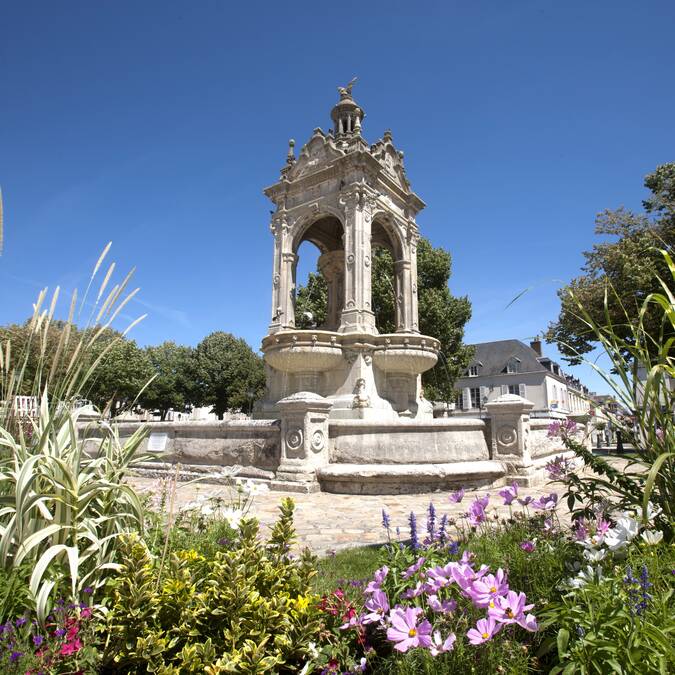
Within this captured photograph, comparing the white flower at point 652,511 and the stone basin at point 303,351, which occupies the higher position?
the stone basin at point 303,351

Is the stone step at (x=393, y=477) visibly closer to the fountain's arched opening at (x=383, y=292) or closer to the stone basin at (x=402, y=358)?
the stone basin at (x=402, y=358)

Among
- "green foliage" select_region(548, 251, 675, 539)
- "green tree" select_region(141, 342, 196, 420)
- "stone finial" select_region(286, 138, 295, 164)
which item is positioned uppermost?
"stone finial" select_region(286, 138, 295, 164)

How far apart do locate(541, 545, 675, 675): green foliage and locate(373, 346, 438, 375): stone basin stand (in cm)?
877

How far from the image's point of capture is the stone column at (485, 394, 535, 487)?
8094 mm

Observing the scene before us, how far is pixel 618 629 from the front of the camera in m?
1.49

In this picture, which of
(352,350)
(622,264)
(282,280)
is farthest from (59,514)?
(622,264)

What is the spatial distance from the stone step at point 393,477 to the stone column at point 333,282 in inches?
231

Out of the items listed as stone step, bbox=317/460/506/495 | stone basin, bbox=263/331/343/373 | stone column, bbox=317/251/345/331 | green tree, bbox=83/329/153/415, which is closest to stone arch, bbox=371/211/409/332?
stone column, bbox=317/251/345/331

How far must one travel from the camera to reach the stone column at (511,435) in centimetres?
809

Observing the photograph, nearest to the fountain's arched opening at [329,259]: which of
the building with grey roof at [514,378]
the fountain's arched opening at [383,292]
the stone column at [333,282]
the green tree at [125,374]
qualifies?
the stone column at [333,282]

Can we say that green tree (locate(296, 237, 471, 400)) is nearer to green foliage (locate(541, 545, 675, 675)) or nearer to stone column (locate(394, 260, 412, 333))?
stone column (locate(394, 260, 412, 333))

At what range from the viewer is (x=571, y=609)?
1569 millimetres

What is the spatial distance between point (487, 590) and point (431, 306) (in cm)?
2343

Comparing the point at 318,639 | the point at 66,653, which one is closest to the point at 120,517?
the point at 66,653
